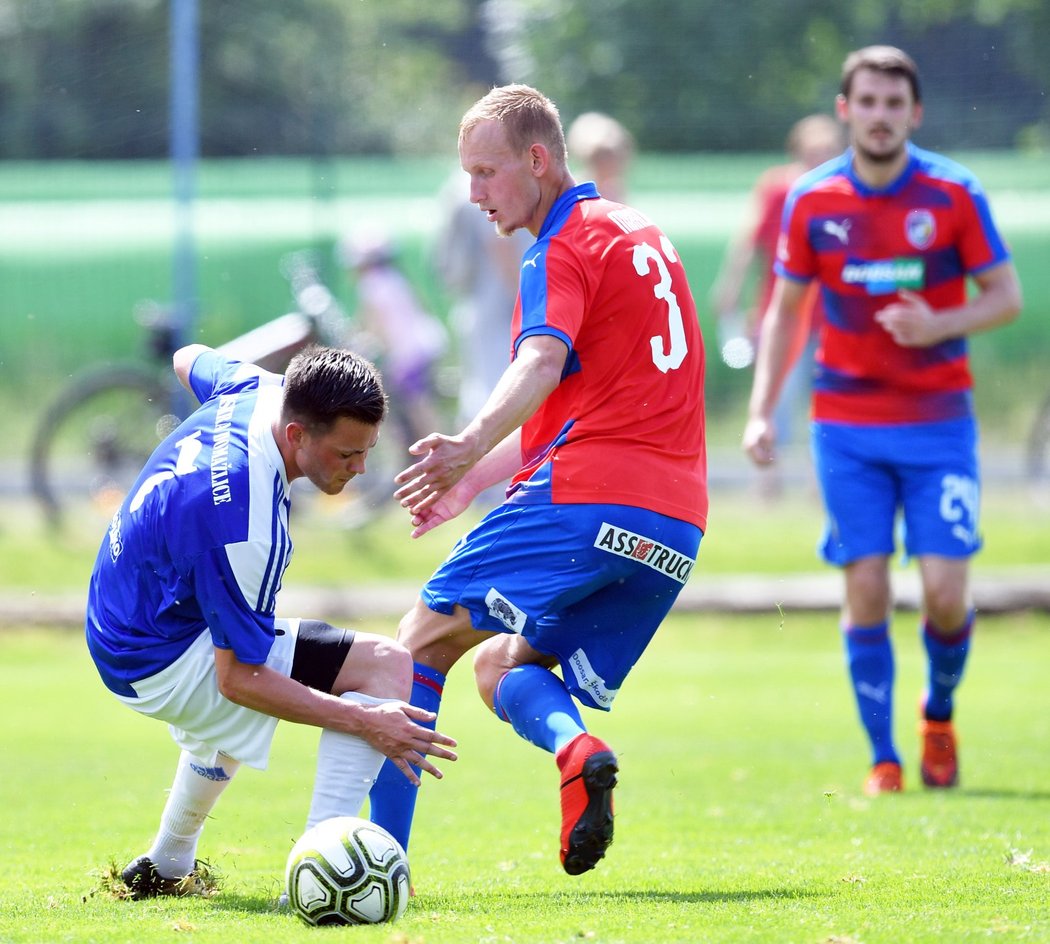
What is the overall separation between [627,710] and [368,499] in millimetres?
4109

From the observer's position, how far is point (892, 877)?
4.84 m

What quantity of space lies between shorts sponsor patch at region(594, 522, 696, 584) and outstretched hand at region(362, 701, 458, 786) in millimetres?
695

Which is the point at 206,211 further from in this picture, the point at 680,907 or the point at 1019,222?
the point at 680,907

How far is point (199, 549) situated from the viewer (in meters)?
4.33

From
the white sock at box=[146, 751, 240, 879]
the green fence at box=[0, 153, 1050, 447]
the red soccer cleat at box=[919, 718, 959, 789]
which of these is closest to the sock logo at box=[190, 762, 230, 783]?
the white sock at box=[146, 751, 240, 879]

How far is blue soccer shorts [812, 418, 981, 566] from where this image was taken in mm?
6754

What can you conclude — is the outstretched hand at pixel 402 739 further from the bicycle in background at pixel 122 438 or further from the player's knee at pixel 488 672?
the bicycle in background at pixel 122 438

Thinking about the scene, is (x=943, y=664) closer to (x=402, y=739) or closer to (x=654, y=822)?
(x=654, y=822)

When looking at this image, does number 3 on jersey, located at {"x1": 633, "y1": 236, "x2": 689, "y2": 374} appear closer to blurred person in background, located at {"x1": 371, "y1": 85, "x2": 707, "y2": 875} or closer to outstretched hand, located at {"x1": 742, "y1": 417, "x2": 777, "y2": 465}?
blurred person in background, located at {"x1": 371, "y1": 85, "x2": 707, "y2": 875}

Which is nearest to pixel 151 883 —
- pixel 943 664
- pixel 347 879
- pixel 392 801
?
pixel 392 801

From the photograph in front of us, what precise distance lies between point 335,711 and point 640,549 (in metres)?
0.94

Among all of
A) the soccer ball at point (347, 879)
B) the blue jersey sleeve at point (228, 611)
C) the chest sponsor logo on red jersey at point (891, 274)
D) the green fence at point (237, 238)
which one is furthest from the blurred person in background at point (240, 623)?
the green fence at point (237, 238)

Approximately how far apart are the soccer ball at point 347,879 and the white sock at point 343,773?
0.59 ft

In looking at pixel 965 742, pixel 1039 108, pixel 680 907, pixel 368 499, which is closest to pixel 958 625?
pixel 965 742
